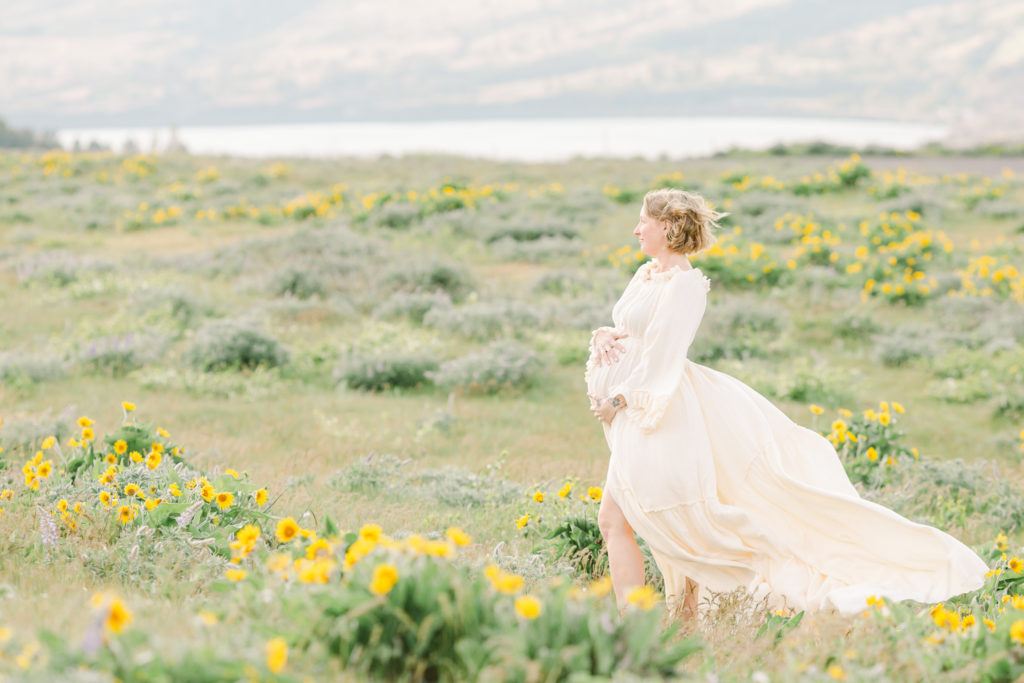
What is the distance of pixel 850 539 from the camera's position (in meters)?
4.60

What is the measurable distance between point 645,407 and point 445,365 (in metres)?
5.07

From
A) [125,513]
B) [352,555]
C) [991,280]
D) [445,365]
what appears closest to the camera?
[352,555]

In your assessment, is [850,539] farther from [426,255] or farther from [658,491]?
[426,255]

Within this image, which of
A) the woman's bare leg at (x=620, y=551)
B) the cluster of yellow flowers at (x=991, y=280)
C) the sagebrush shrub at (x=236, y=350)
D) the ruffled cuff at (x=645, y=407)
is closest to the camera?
the ruffled cuff at (x=645, y=407)

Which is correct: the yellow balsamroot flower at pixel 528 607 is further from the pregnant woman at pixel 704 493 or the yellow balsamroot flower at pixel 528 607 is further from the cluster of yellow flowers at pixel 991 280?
the cluster of yellow flowers at pixel 991 280

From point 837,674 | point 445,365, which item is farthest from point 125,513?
point 445,365

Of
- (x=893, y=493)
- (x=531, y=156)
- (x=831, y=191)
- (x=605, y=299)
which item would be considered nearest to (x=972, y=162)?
(x=831, y=191)

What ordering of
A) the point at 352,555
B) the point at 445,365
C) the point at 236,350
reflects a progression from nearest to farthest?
the point at 352,555
the point at 445,365
the point at 236,350

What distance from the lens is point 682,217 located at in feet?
14.7

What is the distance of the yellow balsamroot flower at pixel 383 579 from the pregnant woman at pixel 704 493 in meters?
1.84

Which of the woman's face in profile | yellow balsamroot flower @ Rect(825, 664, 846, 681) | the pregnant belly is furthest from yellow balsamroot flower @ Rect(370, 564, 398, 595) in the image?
the woman's face in profile

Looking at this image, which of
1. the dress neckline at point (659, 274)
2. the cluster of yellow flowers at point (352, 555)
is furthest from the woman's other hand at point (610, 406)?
the cluster of yellow flowers at point (352, 555)

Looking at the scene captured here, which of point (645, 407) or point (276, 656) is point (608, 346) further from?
point (276, 656)

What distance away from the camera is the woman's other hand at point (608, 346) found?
4.56 m
